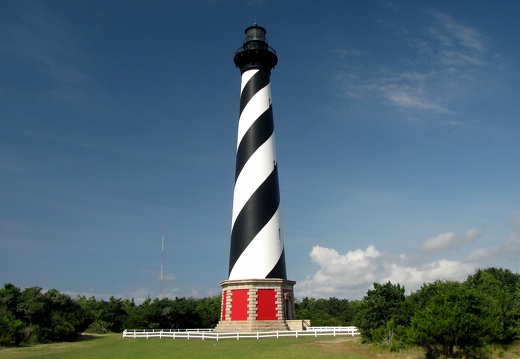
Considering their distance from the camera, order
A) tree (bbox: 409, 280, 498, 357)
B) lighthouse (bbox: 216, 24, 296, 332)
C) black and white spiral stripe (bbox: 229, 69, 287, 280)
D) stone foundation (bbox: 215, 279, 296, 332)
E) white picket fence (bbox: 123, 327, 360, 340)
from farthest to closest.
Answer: black and white spiral stripe (bbox: 229, 69, 287, 280)
lighthouse (bbox: 216, 24, 296, 332)
stone foundation (bbox: 215, 279, 296, 332)
white picket fence (bbox: 123, 327, 360, 340)
tree (bbox: 409, 280, 498, 357)

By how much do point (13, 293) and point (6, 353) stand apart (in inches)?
407

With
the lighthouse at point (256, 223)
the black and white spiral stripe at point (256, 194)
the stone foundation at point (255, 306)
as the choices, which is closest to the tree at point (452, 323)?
the stone foundation at point (255, 306)

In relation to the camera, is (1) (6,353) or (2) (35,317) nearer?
(1) (6,353)

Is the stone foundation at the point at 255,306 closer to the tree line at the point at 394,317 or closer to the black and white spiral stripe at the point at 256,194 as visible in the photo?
the black and white spiral stripe at the point at 256,194

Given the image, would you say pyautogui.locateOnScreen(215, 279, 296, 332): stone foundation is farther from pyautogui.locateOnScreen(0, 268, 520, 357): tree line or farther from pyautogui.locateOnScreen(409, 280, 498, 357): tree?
pyautogui.locateOnScreen(409, 280, 498, 357): tree

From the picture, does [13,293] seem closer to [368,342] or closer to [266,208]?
[266,208]

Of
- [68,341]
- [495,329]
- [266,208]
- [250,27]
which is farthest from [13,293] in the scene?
[495,329]

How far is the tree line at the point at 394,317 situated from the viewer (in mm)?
19219

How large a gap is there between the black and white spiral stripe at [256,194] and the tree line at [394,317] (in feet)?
26.1

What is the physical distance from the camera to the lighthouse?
104ft

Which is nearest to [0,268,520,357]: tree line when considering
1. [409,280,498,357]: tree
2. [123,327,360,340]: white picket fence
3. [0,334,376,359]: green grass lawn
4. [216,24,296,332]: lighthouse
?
[409,280,498,357]: tree

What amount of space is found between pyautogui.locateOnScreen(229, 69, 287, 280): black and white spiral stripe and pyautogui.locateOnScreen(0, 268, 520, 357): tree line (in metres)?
7.95

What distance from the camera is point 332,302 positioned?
273 ft

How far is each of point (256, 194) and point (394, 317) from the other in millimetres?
14801
